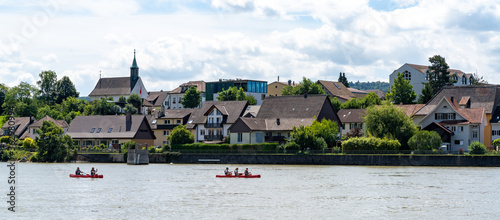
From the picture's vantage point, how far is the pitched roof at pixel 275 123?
96375 mm

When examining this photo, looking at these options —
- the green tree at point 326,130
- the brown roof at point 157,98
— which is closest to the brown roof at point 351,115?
the green tree at point 326,130

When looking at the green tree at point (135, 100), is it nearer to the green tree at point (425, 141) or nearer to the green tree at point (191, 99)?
the green tree at point (191, 99)

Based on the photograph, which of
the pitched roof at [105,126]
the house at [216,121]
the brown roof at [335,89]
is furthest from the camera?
the brown roof at [335,89]

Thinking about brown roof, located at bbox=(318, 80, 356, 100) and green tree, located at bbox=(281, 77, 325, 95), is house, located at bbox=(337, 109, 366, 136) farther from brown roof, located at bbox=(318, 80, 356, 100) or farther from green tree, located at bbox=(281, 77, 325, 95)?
brown roof, located at bbox=(318, 80, 356, 100)

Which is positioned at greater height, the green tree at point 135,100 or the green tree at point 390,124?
the green tree at point 135,100

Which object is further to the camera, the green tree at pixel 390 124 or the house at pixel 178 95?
the house at pixel 178 95

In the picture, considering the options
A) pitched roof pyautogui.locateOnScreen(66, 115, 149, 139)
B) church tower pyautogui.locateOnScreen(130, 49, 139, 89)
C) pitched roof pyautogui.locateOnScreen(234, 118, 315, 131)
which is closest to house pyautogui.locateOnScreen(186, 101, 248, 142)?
pitched roof pyautogui.locateOnScreen(234, 118, 315, 131)

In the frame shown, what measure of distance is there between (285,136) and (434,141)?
21.1 meters

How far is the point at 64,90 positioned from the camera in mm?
169000

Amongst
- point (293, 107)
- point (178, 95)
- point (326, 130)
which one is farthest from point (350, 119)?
point (178, 95)

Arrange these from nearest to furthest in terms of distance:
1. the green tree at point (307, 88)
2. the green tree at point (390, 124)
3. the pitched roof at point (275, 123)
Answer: the green tree at point (390, 124) < the pitched roof at point (275, 123) < the green tree at point (307, 88)

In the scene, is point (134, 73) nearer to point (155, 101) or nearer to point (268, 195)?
point (155, 101)

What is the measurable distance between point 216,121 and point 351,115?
20353 millimetres

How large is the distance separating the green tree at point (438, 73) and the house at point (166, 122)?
40033mm
